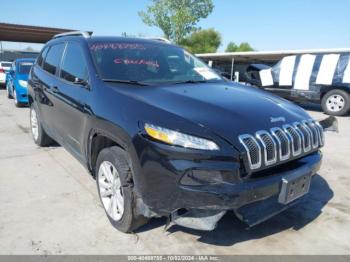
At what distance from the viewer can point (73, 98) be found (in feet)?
12.5

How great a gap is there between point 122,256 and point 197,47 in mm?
45230

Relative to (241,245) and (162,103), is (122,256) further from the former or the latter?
(162,103)

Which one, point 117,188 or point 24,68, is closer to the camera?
point 117,188

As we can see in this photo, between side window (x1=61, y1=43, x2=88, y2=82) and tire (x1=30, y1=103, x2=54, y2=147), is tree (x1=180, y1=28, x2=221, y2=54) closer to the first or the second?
tire (x1=30, y1=103, x2=54, y2=147)

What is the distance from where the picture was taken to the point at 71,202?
12.7ft

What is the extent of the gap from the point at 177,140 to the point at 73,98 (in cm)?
171

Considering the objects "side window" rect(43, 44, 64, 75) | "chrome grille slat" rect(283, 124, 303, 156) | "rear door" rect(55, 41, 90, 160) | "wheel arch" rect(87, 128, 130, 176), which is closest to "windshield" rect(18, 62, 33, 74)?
"side window" rect(43, 44, 64, 75)

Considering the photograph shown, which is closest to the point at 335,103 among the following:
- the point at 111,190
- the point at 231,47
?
the point at 111,190

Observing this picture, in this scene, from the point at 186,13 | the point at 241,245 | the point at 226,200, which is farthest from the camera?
the point at 186,13

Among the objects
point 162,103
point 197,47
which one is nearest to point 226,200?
point 162,103

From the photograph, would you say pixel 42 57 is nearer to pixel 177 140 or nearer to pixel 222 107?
pixel 222 107

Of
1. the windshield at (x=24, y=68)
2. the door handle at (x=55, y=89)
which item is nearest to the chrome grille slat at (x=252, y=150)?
the door handle at (x=55, y=89)

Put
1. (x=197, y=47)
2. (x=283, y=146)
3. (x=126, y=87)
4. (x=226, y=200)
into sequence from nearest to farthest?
→ (x=226, y=200)
(x=283, y=146)
(x=126, y=87)
(x=197, y=47)

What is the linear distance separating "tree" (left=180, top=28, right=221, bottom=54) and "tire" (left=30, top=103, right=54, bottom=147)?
131 feet
